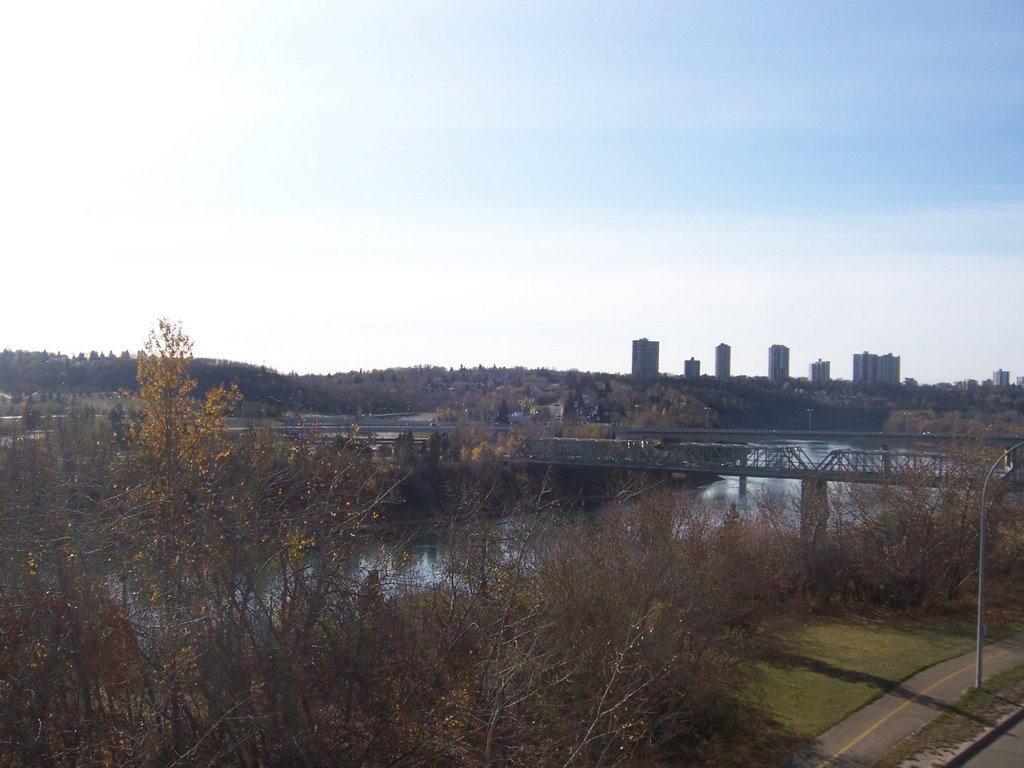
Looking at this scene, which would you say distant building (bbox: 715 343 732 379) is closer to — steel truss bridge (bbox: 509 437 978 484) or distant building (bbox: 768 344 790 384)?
distant building (bbox: 768 344 790 384)

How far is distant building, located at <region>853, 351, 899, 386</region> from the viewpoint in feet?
460

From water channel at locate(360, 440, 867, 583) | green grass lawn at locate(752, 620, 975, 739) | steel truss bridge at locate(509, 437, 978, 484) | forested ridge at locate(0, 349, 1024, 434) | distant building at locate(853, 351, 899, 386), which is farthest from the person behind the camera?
distant building at locate(853, 351, 899, 386)

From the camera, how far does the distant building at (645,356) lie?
145m

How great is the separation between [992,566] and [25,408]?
128ft

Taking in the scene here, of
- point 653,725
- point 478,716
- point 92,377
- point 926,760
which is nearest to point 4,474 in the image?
point 478,716

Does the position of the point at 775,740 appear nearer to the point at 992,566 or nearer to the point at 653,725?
the point at 653,725

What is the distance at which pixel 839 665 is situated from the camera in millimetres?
20016

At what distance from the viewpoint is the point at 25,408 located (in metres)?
39.5

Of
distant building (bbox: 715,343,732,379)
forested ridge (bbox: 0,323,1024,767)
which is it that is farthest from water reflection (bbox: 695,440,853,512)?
distant building (bbox: 715,343,732,379)

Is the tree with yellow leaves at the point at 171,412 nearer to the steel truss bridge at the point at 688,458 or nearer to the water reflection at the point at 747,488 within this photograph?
the water reflection at the point at 747,488

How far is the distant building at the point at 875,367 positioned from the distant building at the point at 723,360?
2091 centimetres

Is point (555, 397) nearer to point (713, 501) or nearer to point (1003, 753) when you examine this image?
point (713, 501)

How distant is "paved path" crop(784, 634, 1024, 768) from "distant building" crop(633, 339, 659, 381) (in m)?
125

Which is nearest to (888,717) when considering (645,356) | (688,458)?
(688,458)
